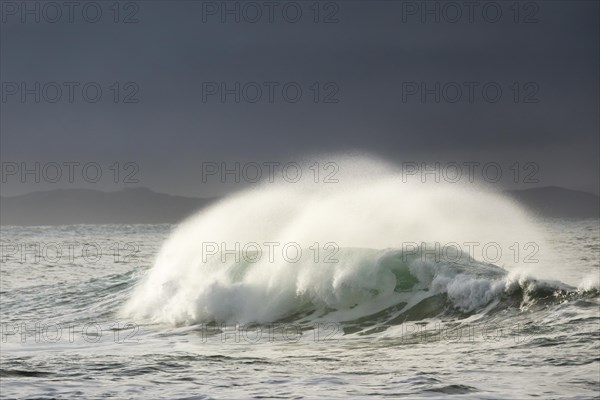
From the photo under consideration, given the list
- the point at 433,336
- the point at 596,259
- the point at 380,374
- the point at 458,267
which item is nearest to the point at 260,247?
the point at 458,267

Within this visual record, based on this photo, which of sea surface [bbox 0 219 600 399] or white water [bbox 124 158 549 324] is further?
white water [bbox 124 158 549 324]

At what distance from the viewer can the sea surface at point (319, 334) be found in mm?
10500

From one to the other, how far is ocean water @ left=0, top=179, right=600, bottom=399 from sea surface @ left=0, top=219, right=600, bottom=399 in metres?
0.05

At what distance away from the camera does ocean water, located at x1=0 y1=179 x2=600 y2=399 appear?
10.7 meters

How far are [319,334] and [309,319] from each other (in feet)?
5.37

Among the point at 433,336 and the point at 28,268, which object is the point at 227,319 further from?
the point at 28,268

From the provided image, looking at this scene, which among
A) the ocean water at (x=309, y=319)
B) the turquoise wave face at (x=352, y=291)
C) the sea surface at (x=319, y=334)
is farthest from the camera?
the turquoise wave face at (x=352, y=291)

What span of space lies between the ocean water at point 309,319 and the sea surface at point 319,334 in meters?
0.05

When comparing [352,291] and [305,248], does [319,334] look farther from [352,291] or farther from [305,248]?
[305,248]

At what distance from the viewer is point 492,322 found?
50.0 ft

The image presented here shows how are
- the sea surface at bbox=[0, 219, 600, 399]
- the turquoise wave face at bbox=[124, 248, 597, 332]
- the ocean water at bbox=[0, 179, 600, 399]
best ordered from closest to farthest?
1. the sea surface at bbox=[0, 219, 600, 399]
2. the ocean water at bbox=[0, 179, 600, 399]
3. the turquoise wave face at bbox=[124, 248, 597, 332]

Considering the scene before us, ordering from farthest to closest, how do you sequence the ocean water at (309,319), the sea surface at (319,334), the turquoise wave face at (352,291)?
the turquoise wave face at (352,291)
the ocean water at (309,319)
the sea surface at (319,334)

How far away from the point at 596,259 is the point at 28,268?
26496 mm

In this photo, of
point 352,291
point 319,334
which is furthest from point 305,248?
point 319,334
